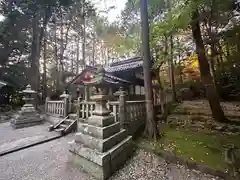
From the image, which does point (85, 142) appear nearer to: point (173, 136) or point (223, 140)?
point (173, 136)

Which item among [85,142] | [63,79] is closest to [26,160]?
[85,142]

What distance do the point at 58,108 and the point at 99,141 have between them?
643 cm

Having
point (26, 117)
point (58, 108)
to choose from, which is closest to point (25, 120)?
point (26, 117)

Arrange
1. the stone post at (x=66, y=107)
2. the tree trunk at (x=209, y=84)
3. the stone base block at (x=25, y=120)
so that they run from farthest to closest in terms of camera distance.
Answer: the stone base block at (x=25, y=120) → the stone post at (x=66, y=107) → the tree trunk at (x=209, y=84)

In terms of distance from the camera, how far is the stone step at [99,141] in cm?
338

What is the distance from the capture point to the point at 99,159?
316cm

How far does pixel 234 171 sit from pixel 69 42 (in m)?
19.0

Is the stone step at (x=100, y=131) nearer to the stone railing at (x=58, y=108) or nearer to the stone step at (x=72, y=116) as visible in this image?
the stone step at (x=72, y=116)

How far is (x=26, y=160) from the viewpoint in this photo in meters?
4.12

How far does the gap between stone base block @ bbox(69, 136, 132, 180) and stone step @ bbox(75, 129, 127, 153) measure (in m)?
0.09

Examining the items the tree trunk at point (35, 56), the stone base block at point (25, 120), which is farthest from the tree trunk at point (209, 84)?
the tree trunk at point (35, 56)

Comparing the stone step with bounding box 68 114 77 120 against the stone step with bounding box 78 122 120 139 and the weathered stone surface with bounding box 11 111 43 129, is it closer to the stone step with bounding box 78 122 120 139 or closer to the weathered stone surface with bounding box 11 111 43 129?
the weathered stone surface with bounding box 11 111 43 129

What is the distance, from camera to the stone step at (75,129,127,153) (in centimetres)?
338

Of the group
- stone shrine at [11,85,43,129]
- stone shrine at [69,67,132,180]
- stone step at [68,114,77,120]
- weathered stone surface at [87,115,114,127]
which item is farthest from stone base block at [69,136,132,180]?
stone shrine at [11,85,43,129]
